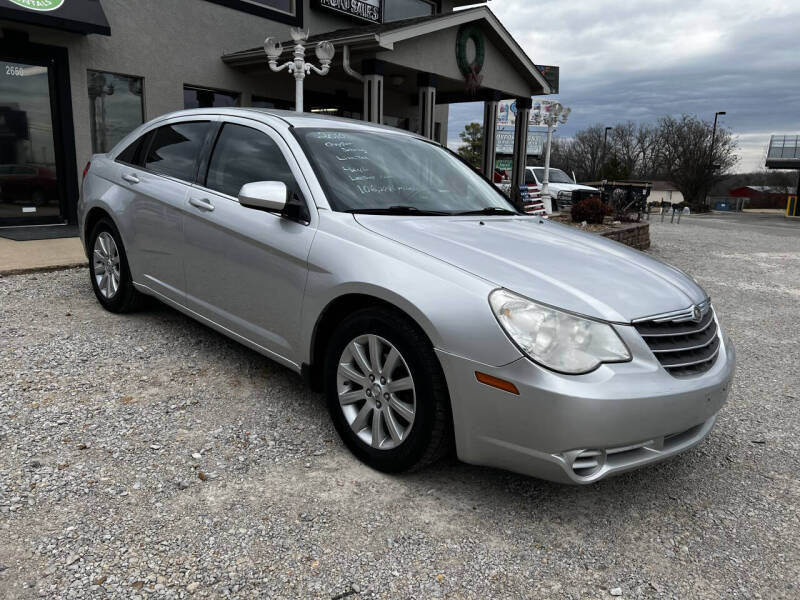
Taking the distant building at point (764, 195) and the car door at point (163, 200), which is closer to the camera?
the car door at point (163, 200)

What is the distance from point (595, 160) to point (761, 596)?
234 ft

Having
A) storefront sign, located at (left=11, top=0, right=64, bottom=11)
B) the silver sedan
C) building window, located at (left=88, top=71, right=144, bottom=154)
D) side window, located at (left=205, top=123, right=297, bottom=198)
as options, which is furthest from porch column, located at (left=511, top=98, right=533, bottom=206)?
side window, located at (left=205, top=123, right=297, bottom=198)

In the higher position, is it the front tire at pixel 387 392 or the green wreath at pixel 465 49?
the green wreath at pixel 465 49

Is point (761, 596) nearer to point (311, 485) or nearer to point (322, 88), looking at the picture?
point (311, 485)

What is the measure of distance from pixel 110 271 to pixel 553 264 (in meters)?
3.78

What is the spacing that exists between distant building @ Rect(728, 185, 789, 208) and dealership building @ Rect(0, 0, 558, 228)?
2376 inches

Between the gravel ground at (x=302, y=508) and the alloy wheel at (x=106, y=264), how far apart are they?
0.98 metres

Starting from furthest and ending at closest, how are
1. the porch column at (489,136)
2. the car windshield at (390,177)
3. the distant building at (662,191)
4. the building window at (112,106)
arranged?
the distant building at (662,191) < the porch column at (489,136) < the building window at (112,106) < the car windshield at (390,177)

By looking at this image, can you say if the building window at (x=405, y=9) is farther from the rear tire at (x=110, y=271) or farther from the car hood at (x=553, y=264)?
the car hood at (x=553, y=264)

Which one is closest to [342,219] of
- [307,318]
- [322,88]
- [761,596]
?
[307,318]

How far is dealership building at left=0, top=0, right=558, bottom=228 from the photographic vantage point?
9.05 metres

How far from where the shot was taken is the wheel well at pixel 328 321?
285 centimetres

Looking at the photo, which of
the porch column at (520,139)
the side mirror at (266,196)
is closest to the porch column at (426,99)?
the porch column at (520,139)

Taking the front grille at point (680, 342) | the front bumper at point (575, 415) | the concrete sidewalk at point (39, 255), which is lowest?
the concrete sidewalk at point (39, 255)
